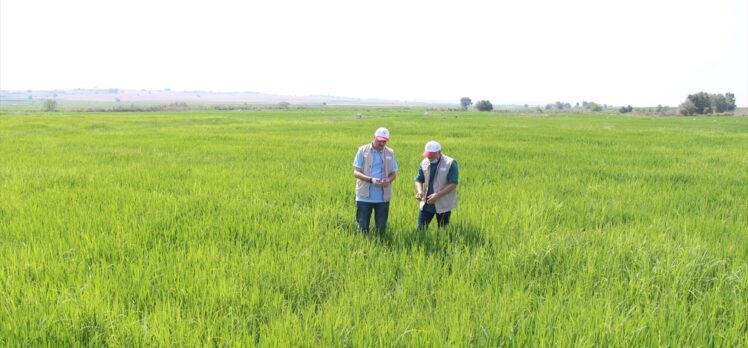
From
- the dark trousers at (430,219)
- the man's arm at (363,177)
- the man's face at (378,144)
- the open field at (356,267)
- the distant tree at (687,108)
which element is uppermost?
the distant tree at (687,108)

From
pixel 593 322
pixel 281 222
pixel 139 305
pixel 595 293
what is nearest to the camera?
pixel 593 322

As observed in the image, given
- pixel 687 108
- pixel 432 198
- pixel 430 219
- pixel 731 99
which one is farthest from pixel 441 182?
pixel 731 99

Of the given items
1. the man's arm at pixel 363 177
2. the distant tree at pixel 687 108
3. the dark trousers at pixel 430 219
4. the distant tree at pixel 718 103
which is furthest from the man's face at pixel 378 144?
the distant tree at pixel 718 103

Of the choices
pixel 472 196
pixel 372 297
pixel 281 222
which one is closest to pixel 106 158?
pixel 281 222

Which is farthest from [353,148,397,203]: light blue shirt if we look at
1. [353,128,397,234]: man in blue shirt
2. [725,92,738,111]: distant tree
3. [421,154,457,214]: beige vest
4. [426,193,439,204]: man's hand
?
[725,92,738,111]: distant tree

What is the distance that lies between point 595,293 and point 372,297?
1.54m

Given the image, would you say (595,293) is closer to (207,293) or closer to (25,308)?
(207,293)

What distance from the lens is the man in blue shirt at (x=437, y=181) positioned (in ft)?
13.2

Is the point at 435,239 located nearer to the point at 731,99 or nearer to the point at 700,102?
the point at 700,102

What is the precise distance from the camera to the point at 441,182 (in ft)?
13.5

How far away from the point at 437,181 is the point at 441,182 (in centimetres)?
4

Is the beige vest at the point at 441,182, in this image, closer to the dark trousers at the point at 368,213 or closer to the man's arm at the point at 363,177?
the dark trousers at the point at 368,213

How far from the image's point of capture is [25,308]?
2.68m

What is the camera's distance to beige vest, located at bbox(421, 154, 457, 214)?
4062 mm
